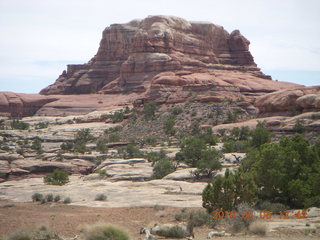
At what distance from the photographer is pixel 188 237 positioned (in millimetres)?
14758

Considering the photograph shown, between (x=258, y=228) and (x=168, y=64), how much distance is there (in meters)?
65.8

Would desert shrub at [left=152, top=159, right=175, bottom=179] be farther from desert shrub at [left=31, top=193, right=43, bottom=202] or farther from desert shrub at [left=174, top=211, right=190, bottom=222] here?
desert shrub at [left=174, top=211, right=190, bottom=222]

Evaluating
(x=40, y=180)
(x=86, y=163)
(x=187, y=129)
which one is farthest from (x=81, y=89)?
(x=40, y=180)

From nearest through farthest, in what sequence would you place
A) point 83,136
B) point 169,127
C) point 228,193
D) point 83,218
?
point 228,193 < point 83,218 < point 169,127 < point 83,136

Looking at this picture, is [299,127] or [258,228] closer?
[258,228]

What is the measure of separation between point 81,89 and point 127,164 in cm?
6486

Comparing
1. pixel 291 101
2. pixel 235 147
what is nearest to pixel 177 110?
pixel 291 101

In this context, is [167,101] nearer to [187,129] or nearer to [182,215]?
[187,129]

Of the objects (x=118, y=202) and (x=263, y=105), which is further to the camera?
(x=263, y=105)

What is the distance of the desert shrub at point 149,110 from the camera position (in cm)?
6353

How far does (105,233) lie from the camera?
Answer: 13.6m

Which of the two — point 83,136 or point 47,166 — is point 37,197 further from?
point 83,136

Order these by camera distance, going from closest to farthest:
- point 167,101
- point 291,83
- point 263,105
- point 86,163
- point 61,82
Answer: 1. point 86,163
2. point 263,105
3. point 167,101
4. point 291,83
5. point 61,82

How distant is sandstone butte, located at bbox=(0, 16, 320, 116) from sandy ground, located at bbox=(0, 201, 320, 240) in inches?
1697
